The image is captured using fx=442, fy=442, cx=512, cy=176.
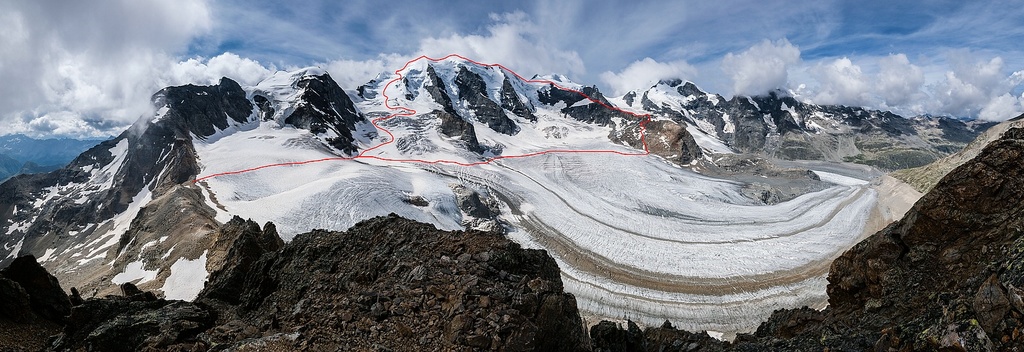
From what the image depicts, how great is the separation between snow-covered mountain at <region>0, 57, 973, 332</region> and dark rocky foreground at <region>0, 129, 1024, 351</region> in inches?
619

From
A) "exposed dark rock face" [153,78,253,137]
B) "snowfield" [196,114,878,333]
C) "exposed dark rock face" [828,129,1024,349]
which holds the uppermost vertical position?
"exposed dark rock face" [153,78,253,137]

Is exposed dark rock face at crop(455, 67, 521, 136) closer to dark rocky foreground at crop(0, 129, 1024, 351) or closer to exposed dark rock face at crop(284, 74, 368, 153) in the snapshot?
exposed dark rock face at crop(284, 74, 368, 153)

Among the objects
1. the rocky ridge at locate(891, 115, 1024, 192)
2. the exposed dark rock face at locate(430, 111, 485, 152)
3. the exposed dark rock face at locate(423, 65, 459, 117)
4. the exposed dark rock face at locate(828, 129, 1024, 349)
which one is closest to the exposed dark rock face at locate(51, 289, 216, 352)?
the exposed dark rock face at locate(828, 129, 1024, 349)

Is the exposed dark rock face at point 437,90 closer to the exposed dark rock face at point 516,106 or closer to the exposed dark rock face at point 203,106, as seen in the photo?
the exposed dark rock face at point 516,106

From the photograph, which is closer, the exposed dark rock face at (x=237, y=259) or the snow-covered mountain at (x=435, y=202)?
the exposed dark rock face at (x=237, y=259)

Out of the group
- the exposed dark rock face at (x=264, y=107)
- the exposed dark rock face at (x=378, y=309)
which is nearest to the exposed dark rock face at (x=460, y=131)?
the exposed dark rock face at (x=264, y=107)

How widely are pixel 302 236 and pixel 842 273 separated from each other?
1971 cm

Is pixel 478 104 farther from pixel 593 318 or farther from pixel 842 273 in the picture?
pixel 842 273

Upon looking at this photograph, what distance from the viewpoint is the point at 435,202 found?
61.5 m

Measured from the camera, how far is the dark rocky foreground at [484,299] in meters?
9.80

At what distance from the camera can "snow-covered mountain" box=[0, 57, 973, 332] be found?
40.1 meters

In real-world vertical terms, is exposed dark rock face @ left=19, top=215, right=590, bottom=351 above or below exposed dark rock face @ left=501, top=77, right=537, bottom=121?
below

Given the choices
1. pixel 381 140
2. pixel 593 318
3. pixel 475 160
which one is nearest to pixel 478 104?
pixel 381 140

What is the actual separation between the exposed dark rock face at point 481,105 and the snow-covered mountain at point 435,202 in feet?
127
